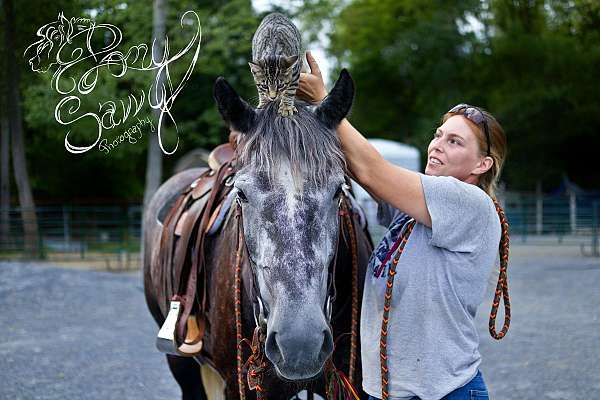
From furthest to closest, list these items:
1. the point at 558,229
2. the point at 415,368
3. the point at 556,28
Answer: the point at 556,28 → the point at 558,229 → the point at 415,368

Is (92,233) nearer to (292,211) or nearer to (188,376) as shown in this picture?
(188,376)

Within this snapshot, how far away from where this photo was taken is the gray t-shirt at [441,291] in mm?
1949

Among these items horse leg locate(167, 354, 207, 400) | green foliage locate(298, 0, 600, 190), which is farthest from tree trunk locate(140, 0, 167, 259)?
green foliage locate(298, 0, 600, 190)

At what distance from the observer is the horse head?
1.78 meters

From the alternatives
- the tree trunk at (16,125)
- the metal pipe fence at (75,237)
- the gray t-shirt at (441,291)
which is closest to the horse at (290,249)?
the gray t-shirt at (441,291)

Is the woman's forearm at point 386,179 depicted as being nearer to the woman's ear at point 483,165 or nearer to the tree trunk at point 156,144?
the woman's ear at point 483,165

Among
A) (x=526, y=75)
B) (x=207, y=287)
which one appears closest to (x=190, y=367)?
(x=207, y=287)

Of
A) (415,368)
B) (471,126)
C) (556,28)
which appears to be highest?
(556,28)

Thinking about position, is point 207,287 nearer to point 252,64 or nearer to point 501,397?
point 252,64

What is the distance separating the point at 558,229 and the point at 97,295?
11561 millimetres

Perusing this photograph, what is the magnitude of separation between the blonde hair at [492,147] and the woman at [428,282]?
150 millimetres

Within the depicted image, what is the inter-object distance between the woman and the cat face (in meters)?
0.26

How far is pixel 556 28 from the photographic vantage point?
2373 cm

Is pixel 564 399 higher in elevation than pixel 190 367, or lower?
lower
